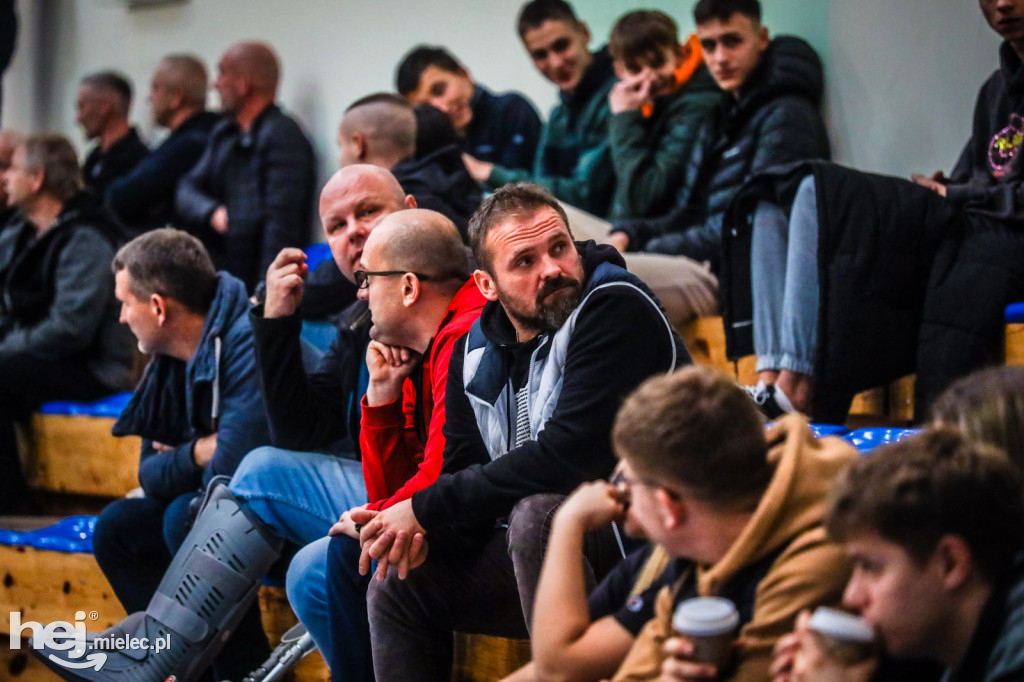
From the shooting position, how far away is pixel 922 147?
3119mm

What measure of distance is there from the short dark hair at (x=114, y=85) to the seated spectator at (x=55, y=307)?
92 centimetres

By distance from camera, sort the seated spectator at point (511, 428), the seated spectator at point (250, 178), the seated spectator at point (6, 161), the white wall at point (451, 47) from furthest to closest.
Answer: the seated spectator at point (6, 161)
the seated spectator at point (250, 178)
the white wall at point (451, 47)
the seated spectator at point (511, 428)

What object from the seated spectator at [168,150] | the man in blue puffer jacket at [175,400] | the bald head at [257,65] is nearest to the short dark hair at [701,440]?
the man in blue puffer jacket at [175,400]

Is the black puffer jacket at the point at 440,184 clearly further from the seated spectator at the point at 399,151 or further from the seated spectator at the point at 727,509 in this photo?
the seated spectator at the point at 727,509

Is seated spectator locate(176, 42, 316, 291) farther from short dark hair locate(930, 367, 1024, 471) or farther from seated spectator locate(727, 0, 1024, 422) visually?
short dark hair locate(930, 367, 1024, 471)

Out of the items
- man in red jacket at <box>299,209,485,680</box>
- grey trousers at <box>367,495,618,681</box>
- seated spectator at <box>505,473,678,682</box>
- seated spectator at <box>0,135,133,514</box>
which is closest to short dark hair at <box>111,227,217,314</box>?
man in red jacket at <box>299,209,485,680</box>

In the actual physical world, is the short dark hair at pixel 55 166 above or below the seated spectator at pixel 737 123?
below

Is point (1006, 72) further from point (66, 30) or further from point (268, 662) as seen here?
point (66, 30)

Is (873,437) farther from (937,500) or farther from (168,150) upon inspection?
(168,150)

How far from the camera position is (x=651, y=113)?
10.9 feet

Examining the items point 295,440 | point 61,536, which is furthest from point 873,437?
point 61,536

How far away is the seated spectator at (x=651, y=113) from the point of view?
3.22 meters

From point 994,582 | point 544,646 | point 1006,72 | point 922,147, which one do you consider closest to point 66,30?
point 922,147

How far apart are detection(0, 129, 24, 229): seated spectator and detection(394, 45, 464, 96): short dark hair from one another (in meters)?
1.68
